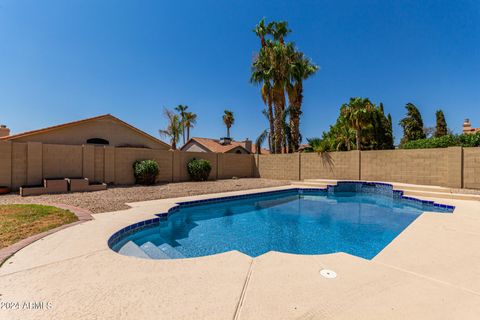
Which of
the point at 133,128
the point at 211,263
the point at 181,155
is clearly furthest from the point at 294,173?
the point at 211,263

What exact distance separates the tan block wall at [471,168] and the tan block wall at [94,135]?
67.7 feet

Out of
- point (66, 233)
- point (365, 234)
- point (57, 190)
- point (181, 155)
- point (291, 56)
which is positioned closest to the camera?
point (66, 233)

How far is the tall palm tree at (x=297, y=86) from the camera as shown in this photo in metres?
17.8

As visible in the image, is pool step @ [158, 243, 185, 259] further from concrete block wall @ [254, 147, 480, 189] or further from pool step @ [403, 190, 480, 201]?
concrete block wall @ [254, 147, 480, 189]

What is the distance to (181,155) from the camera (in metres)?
15.0

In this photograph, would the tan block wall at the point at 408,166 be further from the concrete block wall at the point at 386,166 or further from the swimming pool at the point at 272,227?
the swimming pool at the point at 272,227

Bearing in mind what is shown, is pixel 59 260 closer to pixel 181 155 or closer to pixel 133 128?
pixel 181 155

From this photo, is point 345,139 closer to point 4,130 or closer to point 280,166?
point 280,166

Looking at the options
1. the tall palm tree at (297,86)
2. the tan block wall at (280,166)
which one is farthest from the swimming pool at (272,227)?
the tall palm tree at (297,86)

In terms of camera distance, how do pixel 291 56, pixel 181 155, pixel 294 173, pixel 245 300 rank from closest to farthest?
pixel 245 300 < pixel 181 155 < pixel 294 173 < pixel 291 56

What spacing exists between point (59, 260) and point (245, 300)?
2.98 meters

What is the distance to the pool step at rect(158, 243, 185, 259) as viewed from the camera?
4.68 metres

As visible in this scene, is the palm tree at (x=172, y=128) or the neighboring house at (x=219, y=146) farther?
the neighboring house at (x=219, y=146)

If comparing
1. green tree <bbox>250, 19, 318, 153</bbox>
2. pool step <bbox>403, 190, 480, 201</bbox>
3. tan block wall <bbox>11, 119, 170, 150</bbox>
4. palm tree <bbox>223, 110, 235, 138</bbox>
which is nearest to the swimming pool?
pool step <bbox>403, 190, 480, 201</bbox>
